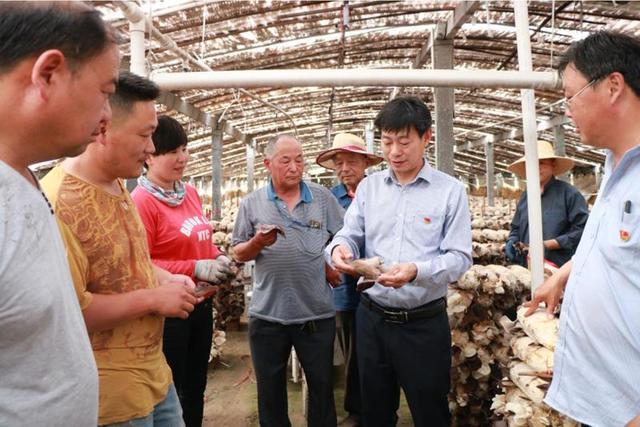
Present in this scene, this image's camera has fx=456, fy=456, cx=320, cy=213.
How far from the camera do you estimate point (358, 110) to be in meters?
11.1

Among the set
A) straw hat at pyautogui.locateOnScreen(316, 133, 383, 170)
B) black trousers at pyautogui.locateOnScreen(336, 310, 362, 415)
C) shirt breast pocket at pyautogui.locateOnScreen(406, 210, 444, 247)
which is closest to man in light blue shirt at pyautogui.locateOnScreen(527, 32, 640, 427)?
shirt breast pocket at pyautogui.locateOnScreen(406, 210, 444, 247)

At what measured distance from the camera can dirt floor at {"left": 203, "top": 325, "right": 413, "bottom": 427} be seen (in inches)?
145

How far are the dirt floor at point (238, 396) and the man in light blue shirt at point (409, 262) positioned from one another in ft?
4.71

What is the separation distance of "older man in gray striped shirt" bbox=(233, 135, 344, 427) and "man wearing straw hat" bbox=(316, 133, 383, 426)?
0.49 metres

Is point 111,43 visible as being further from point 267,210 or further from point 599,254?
point 267,210

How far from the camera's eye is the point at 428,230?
2.30m

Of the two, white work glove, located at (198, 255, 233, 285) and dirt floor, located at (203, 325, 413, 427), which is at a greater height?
white work glove, located at (198, 255, 233, 285)

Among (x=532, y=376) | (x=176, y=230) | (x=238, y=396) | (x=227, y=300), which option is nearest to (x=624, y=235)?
(x=532, y=376)

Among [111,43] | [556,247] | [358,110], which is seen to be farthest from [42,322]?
[358,110]

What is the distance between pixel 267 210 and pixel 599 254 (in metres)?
1.86

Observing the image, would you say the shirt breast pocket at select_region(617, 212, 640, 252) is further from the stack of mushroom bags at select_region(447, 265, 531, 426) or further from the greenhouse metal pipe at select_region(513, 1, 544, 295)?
the stack of mushroom bags at select_region(447, 265, 531, 426)

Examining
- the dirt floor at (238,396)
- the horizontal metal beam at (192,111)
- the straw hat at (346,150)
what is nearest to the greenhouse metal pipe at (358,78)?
the straw hat at (346,150)

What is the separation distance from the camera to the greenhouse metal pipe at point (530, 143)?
7.11 feet

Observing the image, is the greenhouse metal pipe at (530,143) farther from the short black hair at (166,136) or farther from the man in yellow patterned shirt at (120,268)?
the short black hair at (166,136)
